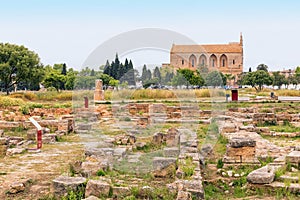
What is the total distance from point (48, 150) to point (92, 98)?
17.7m

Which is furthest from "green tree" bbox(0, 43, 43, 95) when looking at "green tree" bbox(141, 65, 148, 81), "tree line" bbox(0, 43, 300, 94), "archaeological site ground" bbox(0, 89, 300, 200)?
"archaeological site ground" bbox(0, 89, 300, 200)

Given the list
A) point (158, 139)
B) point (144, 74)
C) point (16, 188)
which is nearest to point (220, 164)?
point (158, 139)

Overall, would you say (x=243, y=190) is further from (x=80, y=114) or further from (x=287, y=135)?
(x=80, y=114)

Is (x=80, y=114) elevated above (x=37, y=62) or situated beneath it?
situated beneath

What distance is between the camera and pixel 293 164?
8.92 meters

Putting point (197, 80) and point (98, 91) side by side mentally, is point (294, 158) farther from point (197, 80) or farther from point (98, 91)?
point (197, 80)

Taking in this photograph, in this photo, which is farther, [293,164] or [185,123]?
[185,123]

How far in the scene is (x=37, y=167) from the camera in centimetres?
955

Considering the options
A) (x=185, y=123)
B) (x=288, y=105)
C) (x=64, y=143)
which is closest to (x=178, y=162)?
(x=64, y=143)

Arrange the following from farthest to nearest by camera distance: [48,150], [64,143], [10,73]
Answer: [10,73], [64,143], [48,150]

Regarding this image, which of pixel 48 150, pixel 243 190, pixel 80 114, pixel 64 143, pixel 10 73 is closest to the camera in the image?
pixel 243 190

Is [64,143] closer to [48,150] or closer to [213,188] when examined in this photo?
[48,150]

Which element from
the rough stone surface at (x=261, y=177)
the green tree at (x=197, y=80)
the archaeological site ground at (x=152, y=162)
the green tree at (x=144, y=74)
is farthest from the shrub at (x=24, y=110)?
the rough stone surface at (x=261, y=177)

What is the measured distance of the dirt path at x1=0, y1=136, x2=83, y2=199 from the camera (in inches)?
298
